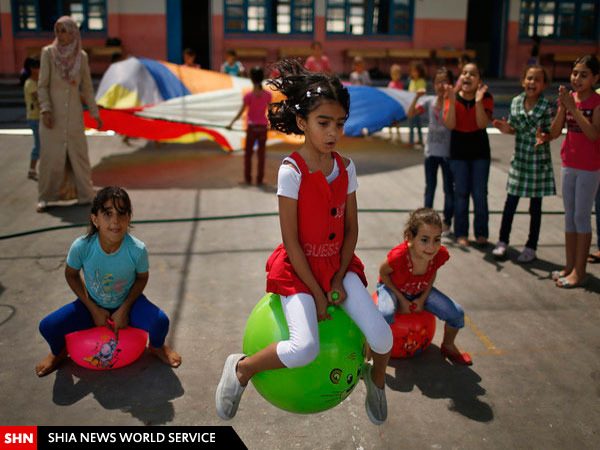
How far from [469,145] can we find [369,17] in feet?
55.3

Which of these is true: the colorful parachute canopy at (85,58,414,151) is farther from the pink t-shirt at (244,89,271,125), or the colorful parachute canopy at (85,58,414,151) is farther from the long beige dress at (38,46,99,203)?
the long beige dress at (38,46,99,203)

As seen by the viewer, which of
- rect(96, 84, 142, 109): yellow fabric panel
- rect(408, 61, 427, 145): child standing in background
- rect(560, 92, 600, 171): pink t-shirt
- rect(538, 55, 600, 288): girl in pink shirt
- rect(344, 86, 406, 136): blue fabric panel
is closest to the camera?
rect(538, 55, 600, 288): girl in pink shirt

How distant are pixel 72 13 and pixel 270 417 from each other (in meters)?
20.3

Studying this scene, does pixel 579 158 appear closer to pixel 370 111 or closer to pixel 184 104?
pixel 370 111

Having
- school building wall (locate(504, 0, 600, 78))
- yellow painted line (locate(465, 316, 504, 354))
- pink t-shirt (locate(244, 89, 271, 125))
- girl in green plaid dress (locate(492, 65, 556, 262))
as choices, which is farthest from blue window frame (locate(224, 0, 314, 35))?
yellow painted line (locate(465, 316, 504, 354))

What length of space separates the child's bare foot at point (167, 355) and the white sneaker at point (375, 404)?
3.94 feet

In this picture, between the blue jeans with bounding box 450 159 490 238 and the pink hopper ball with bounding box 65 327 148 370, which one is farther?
the blue jeans with bounding box 450 159 490 238

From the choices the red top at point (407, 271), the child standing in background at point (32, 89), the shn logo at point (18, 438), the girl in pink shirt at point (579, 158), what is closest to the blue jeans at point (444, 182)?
the girl in pink shirt at point (579, 158)

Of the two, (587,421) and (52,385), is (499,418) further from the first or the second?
(52,385)

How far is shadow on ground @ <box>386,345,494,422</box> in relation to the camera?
3254 millimetres

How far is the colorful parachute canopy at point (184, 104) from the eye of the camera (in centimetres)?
909

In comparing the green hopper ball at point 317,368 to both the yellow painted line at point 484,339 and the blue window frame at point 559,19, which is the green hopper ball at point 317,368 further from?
the blue window frame at point 559,19

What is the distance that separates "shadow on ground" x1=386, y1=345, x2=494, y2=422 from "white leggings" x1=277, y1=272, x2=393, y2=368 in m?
0.71

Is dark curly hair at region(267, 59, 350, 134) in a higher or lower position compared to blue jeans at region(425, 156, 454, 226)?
higher
